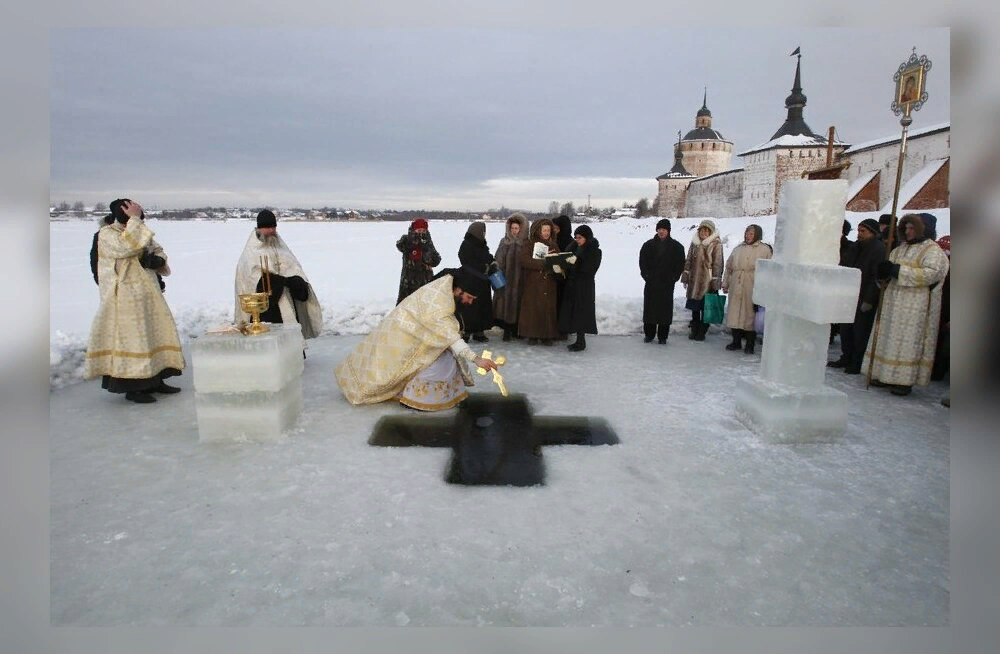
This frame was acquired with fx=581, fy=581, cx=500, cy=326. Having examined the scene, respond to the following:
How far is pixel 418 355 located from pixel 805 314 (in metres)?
2.99

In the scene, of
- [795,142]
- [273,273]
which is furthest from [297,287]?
[795,142]

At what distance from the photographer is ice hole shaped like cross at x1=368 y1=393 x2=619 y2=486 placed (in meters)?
3.72

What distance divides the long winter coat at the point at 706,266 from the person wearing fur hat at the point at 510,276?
225 cm

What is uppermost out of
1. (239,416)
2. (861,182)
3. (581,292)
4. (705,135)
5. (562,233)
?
(705,135)

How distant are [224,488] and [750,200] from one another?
40.1 m

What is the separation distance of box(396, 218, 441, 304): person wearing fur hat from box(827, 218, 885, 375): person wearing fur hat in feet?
15.7

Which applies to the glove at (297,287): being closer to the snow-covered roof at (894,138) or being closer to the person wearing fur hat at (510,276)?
the person wearing fur hat at (510,276)

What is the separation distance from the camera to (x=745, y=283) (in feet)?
23.7

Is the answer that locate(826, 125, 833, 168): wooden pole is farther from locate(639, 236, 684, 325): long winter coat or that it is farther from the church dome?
the church dome

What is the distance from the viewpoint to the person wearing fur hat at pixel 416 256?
7253 mm

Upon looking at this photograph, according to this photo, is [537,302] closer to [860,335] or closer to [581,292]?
[581,292]

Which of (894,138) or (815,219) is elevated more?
(894,138)

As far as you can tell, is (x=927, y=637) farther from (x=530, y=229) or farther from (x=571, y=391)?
(x=530, y=229)
